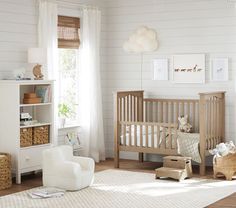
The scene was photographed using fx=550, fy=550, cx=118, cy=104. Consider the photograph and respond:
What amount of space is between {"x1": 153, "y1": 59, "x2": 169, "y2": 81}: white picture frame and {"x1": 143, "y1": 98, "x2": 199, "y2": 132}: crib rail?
350 mm

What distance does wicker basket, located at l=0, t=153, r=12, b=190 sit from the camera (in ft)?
21.0

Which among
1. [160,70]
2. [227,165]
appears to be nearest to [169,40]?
[160,70]

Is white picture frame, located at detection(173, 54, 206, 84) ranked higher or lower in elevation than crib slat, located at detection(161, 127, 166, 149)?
higher

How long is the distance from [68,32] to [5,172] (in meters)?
2.51

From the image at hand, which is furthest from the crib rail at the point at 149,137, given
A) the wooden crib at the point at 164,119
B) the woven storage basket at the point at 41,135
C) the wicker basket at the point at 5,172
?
the wicker basket at the point at 5,172

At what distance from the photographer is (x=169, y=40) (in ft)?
27.0

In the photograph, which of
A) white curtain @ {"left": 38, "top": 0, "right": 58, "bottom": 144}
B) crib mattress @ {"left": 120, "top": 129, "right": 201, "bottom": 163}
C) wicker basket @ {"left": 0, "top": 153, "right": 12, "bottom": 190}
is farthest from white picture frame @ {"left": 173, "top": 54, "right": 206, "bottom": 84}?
wicker basket @ {"left": 0, "top": 153, "right": 12, "bottom": 190}

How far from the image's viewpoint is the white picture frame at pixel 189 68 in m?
7.91

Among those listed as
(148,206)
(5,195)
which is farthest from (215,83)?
(5,195)

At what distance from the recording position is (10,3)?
7051 mm

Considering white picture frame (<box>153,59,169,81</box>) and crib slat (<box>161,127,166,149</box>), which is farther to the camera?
white picture frame (<box>153,59,169,81</box>)

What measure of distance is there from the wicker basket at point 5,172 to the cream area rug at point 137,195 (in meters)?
0.37

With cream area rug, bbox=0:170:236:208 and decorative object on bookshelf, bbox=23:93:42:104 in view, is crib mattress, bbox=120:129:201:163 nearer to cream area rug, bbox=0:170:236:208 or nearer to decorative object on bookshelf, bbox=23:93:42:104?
cream area rug, bbox=0:170:236:208

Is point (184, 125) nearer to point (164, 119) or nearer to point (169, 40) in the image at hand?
point (164, 119)
